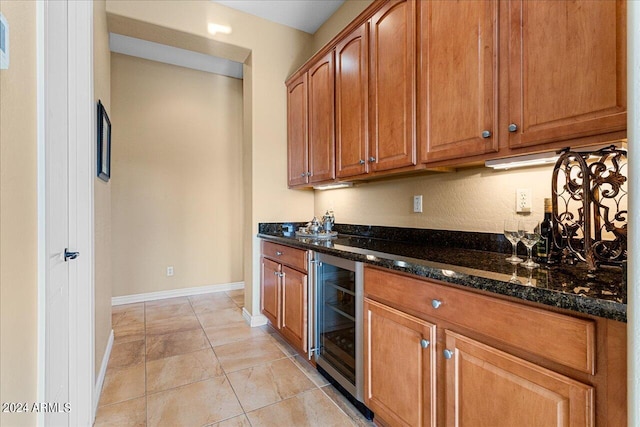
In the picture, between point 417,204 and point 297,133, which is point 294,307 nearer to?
point 417,204

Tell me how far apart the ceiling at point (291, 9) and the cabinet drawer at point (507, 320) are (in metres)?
2.65

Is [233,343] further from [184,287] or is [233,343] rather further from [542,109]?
[542,109]

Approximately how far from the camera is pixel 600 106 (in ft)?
3.21

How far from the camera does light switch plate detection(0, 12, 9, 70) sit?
23.9 inches

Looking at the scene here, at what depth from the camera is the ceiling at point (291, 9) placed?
2.72m

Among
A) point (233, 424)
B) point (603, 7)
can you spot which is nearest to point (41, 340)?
point (233, 424)

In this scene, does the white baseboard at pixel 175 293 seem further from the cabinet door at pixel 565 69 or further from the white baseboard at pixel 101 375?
the cabinet door at pixel 565 69

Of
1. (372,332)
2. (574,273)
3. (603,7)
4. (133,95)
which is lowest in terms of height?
(372,332)

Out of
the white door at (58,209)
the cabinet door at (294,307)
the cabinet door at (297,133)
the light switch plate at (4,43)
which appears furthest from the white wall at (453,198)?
the white door at (58,209)

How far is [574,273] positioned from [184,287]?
13.3ft

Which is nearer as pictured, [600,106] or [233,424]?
[600,106]

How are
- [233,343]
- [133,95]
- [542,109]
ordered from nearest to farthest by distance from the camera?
1. [542,109]
2. [233,343]
3. [133,95]

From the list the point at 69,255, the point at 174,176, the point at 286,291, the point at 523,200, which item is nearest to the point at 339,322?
the point at 286,291

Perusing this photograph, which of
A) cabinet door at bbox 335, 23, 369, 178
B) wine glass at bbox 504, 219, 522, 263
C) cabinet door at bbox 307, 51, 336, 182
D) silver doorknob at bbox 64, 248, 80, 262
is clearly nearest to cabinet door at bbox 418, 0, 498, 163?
wine glass at bbox 504, 219, 522, 263
